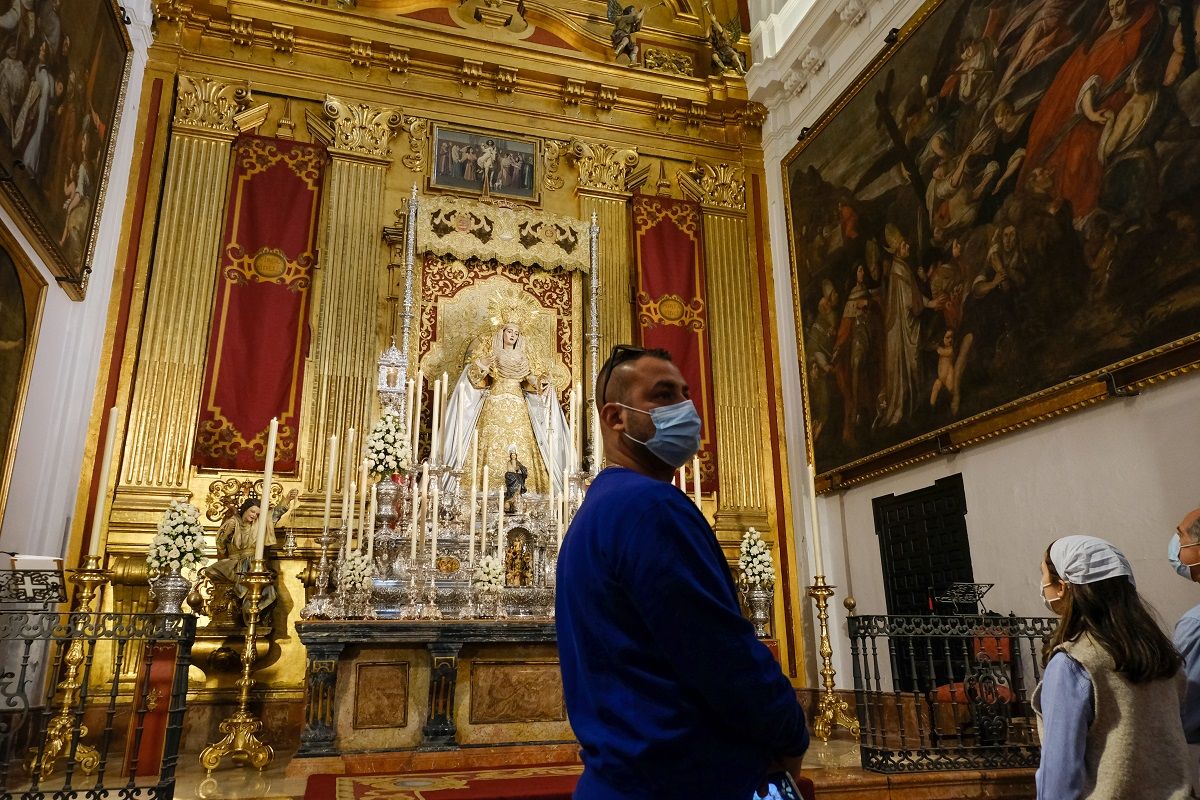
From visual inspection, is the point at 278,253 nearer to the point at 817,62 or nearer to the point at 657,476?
the point at 817,62

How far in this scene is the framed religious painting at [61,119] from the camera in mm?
5480

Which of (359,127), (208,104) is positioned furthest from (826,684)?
(208,104)

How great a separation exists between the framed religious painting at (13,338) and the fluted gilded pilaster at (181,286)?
66.8 inches

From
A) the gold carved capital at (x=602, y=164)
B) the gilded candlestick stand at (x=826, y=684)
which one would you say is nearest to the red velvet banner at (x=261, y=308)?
the gold carved capital at (x=602, y=164)

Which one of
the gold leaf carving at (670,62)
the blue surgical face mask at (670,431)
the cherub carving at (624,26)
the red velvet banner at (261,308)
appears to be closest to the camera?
the blue surgical face mask at (670,431)

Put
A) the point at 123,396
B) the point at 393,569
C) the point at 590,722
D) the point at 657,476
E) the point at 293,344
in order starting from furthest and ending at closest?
1. the point at 293,344
2. the point at 123,396
3. the point at 393,569
4. the point at 657,476
5. the point at 590,722

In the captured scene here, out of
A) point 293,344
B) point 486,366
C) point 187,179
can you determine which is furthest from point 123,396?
point 486,366

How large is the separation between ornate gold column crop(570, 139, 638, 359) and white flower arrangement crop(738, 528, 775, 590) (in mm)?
2618

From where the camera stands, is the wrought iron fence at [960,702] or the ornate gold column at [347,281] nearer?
the wrought iron fence at [960,702]

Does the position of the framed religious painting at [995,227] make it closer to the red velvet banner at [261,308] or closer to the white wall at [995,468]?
the white wall at [995,468]

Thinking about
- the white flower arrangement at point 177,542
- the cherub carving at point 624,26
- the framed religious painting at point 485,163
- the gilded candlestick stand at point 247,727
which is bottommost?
the gilded candlestick stand at point 247,727

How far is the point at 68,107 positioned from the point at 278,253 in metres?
2.51

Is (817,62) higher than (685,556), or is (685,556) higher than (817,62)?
(817,62)

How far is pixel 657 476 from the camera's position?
6.98ft
